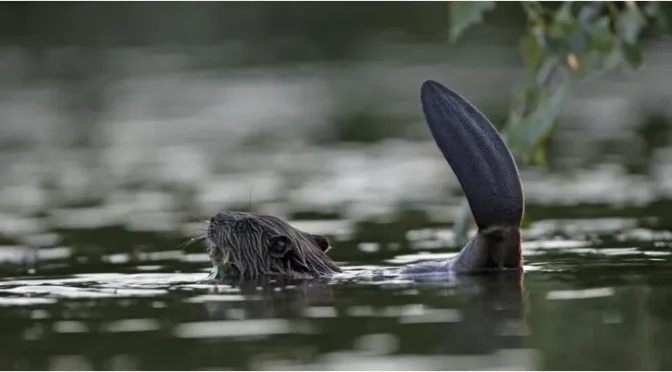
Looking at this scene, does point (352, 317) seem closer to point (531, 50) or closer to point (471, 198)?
point (471, 198)

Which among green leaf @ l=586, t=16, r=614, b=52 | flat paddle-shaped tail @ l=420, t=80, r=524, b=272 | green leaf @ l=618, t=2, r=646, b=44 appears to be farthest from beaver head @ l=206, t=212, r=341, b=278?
green leaf @ l=618, t=2, r=646, b=44

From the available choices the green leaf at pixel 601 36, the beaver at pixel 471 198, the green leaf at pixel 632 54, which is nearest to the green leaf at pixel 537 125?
the green leaf at pixel 601 36

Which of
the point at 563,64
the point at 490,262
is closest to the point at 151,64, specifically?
the point at 563,64

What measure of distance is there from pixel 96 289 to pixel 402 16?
2706 centimetres

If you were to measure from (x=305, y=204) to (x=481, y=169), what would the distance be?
17.1 ft

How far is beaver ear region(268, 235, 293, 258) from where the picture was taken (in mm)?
9312

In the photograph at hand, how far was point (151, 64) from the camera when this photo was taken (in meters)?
29.0

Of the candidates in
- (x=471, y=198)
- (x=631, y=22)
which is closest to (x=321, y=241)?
(x=471, y=198)

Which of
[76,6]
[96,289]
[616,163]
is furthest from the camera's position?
[76,6]

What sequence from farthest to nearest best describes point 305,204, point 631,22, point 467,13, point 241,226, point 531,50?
1. point 305,204
2. point 531,50
3. point 631,22
4. point 467,13
5. point 241,226

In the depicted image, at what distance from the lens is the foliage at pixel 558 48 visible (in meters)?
9.78

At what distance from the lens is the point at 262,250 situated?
9.40 meters

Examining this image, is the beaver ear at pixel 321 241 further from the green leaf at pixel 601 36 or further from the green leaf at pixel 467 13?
the green leaf at pixel 601 36

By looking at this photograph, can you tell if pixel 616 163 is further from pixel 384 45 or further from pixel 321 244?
pixel 384 45
